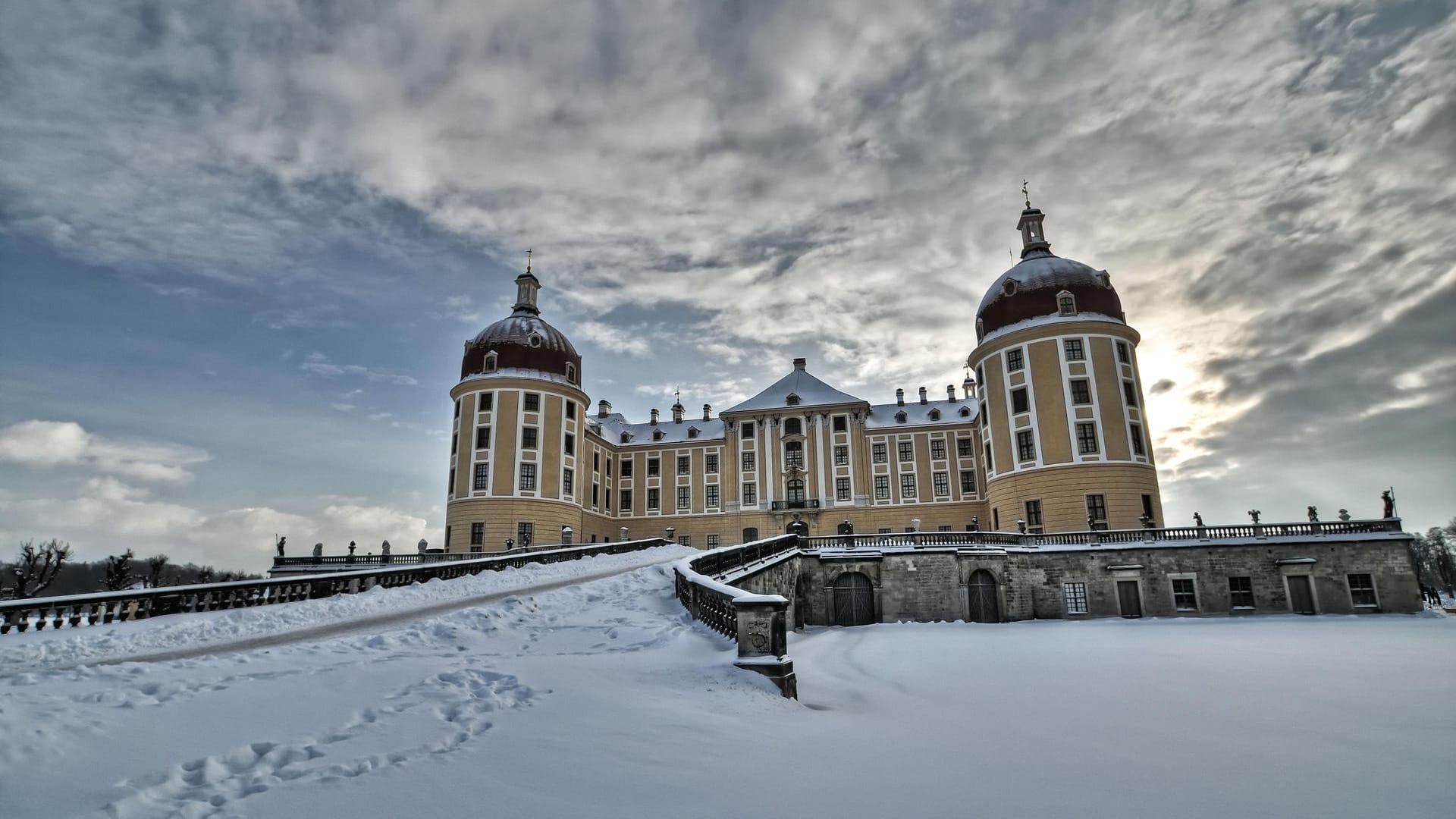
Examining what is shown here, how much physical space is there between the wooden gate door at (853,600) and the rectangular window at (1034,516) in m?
11.4

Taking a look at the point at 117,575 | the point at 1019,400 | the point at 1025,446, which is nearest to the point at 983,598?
the point at 1025,446

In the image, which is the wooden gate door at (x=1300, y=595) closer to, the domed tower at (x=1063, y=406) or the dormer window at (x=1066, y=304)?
the domed tower at (x=1063, y=406)

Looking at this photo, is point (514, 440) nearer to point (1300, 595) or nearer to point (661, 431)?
point (661, 431)

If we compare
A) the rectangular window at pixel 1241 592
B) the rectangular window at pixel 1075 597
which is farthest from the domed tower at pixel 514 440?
the rectangular window at pixel 1241 592

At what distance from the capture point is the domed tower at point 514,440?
142 ft

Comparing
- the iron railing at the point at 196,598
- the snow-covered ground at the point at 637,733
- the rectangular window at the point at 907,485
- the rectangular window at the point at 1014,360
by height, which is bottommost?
the snow-covered ground at the point at 637,733

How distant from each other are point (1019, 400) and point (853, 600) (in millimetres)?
16314

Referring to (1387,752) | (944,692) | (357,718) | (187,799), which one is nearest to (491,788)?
(187,799)

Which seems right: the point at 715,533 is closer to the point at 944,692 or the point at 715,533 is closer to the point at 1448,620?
the point at 1448,620

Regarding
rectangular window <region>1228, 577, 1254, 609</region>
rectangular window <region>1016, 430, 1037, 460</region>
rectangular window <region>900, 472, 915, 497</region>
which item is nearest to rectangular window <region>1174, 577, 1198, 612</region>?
rectangular window <region>1228, 577, 1254, 609</region>

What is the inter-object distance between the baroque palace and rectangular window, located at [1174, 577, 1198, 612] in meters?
4.31

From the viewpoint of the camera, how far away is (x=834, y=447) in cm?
5325

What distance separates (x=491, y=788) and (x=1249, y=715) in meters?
10.7

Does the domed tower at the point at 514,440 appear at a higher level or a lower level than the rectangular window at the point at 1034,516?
higher
